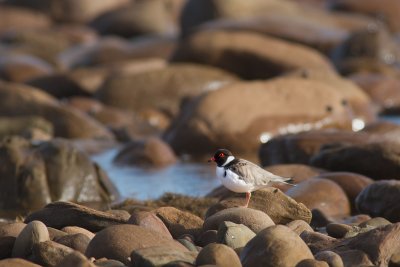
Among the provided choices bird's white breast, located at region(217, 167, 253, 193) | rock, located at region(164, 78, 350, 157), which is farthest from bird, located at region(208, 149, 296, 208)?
Result: rock, located at region(164, 78, 350, 157)

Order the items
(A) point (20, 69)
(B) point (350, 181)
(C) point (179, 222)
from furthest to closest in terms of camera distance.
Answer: (A) point (20, 69)
(B) point (350, 181)
(C) point (179, 222)

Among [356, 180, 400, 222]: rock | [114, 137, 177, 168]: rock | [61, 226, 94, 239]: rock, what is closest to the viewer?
[61, 226, 94, 239]: rock

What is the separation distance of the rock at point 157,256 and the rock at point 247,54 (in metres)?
14.7

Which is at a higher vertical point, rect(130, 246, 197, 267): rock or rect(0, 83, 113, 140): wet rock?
rect(130, 246, 197, 267): rock

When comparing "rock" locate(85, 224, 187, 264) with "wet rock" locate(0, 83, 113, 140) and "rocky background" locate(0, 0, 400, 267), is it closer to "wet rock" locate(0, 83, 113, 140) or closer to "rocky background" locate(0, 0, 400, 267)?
"rocky background" locate(0, 0, 400, 267)

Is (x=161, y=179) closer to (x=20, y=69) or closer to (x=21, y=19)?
(x=20, y=69)

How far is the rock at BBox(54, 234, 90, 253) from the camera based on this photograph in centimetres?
748

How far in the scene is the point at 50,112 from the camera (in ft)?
59.2

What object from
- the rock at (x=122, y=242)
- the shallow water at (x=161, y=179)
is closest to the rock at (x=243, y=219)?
the rock at (x=122, y=242)

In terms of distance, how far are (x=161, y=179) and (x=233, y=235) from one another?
6.61m

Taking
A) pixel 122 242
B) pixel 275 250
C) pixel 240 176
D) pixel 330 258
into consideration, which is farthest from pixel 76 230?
pixel 330 258

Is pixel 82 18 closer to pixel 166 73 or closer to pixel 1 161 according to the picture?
pixel 166 73

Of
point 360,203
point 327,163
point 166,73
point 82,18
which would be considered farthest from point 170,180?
point 82,18

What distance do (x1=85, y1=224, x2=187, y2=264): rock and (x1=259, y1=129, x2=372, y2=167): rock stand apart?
6012 millimetres
